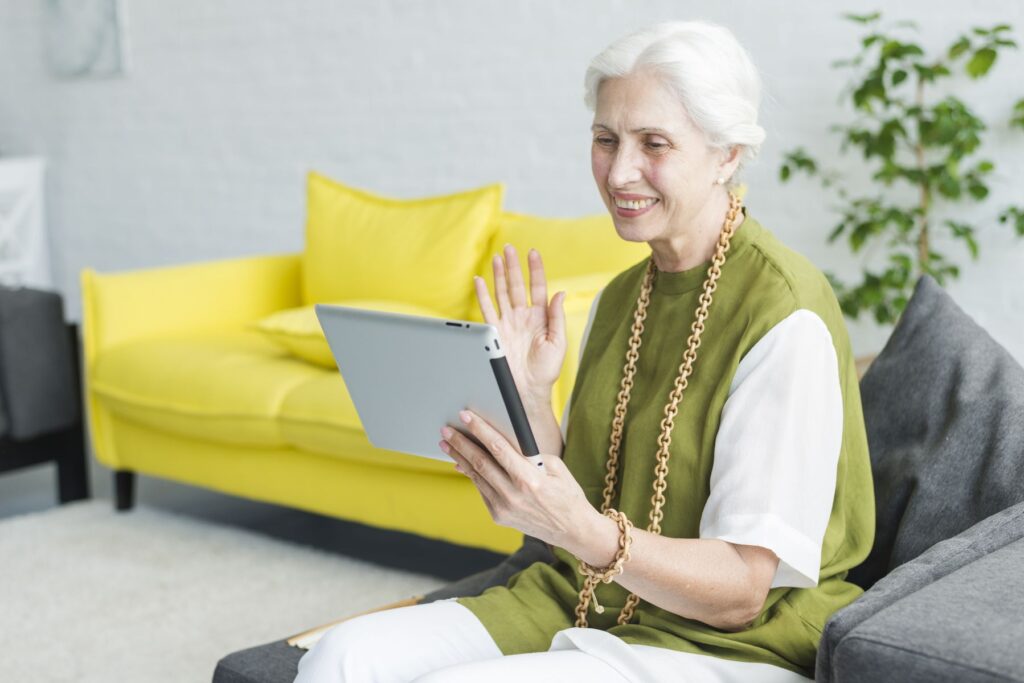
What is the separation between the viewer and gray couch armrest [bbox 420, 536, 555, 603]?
6.05ft

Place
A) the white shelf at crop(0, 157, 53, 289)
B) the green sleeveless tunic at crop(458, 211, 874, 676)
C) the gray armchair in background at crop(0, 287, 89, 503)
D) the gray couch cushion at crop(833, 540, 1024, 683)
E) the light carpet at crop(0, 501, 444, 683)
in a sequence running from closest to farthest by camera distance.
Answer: the gray couch cushion at crop(833, 540, 1024, 683) → the green sleeveless tunic at crop(458, 211, 874, 676) → the light carpet at crop(0, 501, 444, 683) → the gray armchair in background at crop(0, 287, 89, 503) → the white shelf at crop(0, 157, 53, 289)

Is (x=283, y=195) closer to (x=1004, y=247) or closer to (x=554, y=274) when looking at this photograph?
(x=554, y=274)

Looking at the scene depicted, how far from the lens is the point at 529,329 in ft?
5.27

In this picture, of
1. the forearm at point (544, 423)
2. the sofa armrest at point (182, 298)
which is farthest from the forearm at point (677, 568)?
the sofa armrest at point (182, 298)

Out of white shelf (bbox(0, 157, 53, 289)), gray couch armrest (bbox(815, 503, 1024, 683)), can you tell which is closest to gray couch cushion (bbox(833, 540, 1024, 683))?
gray couch armrest (bbox(815, 503, 1024, 683))

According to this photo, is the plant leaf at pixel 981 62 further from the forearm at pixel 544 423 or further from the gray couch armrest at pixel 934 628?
the gray couch armrest at pixel 934 628

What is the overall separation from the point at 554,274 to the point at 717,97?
1696mm

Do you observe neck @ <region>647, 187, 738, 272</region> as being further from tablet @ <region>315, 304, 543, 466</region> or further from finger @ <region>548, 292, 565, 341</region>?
tablet @ <region>315, 304, 543, 466</region>

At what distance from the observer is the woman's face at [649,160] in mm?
1450

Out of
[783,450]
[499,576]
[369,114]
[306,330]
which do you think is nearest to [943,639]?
[783,450]

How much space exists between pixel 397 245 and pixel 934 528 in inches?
85.1

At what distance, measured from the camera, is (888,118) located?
3.30 meters

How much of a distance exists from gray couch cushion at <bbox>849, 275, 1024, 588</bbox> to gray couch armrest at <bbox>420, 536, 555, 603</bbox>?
45cm

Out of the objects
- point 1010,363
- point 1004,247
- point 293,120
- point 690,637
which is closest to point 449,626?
point 690,637
